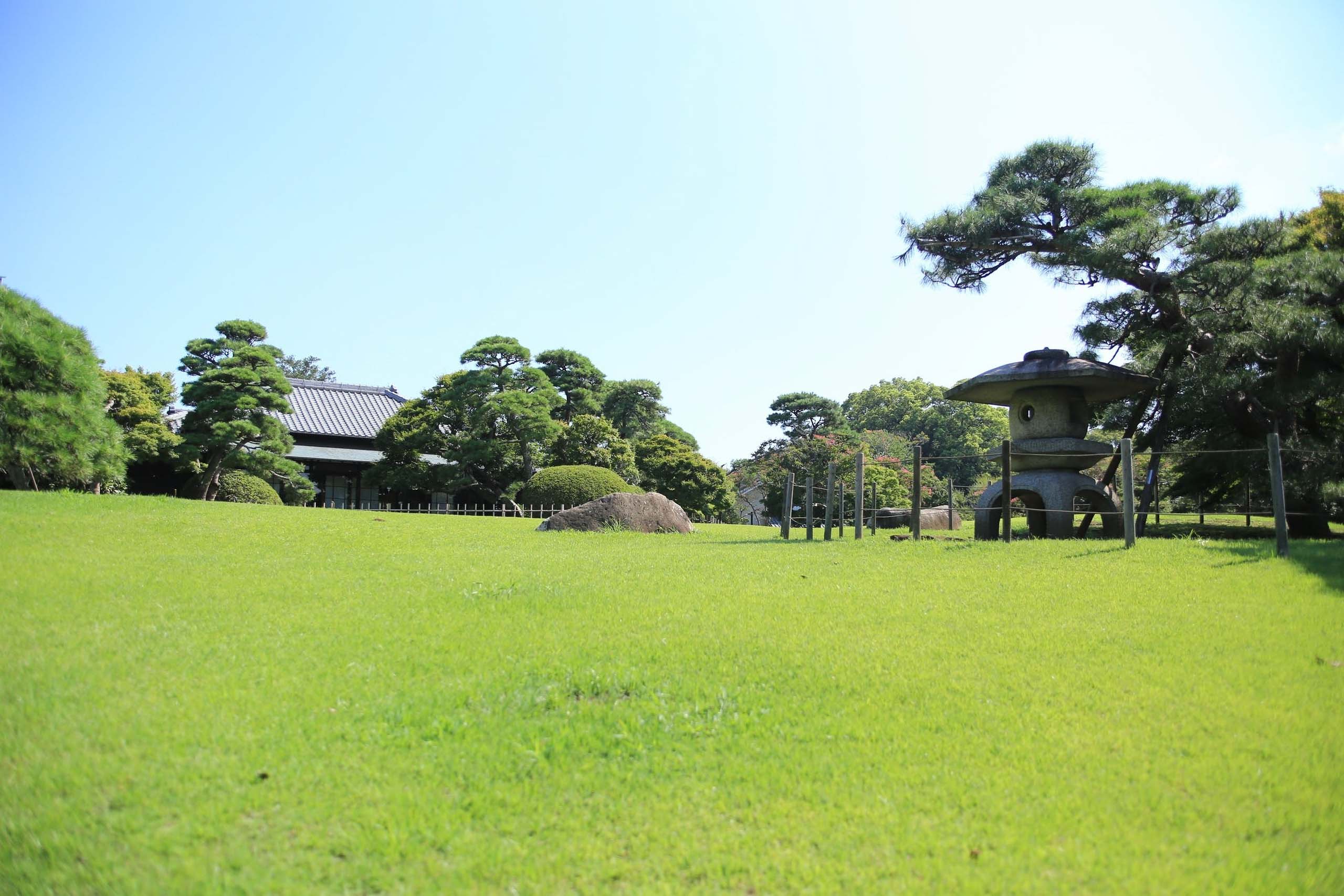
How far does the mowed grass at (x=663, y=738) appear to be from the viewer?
274cm

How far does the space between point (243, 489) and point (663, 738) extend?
779 inches

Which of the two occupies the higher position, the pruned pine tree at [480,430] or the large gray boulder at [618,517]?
the pruned pine tree at [480,430]

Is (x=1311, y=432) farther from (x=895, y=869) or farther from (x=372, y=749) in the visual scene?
(x=372, y=749)

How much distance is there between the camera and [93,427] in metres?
11.6

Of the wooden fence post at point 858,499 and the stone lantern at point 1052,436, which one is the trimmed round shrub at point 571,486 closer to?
the wooden fence post at point 858,499

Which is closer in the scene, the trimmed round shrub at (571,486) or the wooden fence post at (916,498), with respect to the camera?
the wooden fence post at (916,498)

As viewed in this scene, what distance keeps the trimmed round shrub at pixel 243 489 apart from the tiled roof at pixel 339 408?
31.0 feet

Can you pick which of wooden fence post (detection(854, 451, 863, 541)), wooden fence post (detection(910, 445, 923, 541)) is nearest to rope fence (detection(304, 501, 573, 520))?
wooden fence post (detection(854, 451, 863, 541))

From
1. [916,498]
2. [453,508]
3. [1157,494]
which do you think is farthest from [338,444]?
[1157,494]

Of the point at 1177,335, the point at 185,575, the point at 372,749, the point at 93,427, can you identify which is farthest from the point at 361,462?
the point at 372,749

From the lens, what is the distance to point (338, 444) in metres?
31.0

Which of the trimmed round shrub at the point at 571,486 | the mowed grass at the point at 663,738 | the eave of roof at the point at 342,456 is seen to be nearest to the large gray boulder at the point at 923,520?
the trimmed round shrub at the point at 571,486

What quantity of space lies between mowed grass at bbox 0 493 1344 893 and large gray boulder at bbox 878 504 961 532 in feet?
44.8

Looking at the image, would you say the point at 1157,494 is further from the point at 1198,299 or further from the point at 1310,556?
the point at 1310,556
